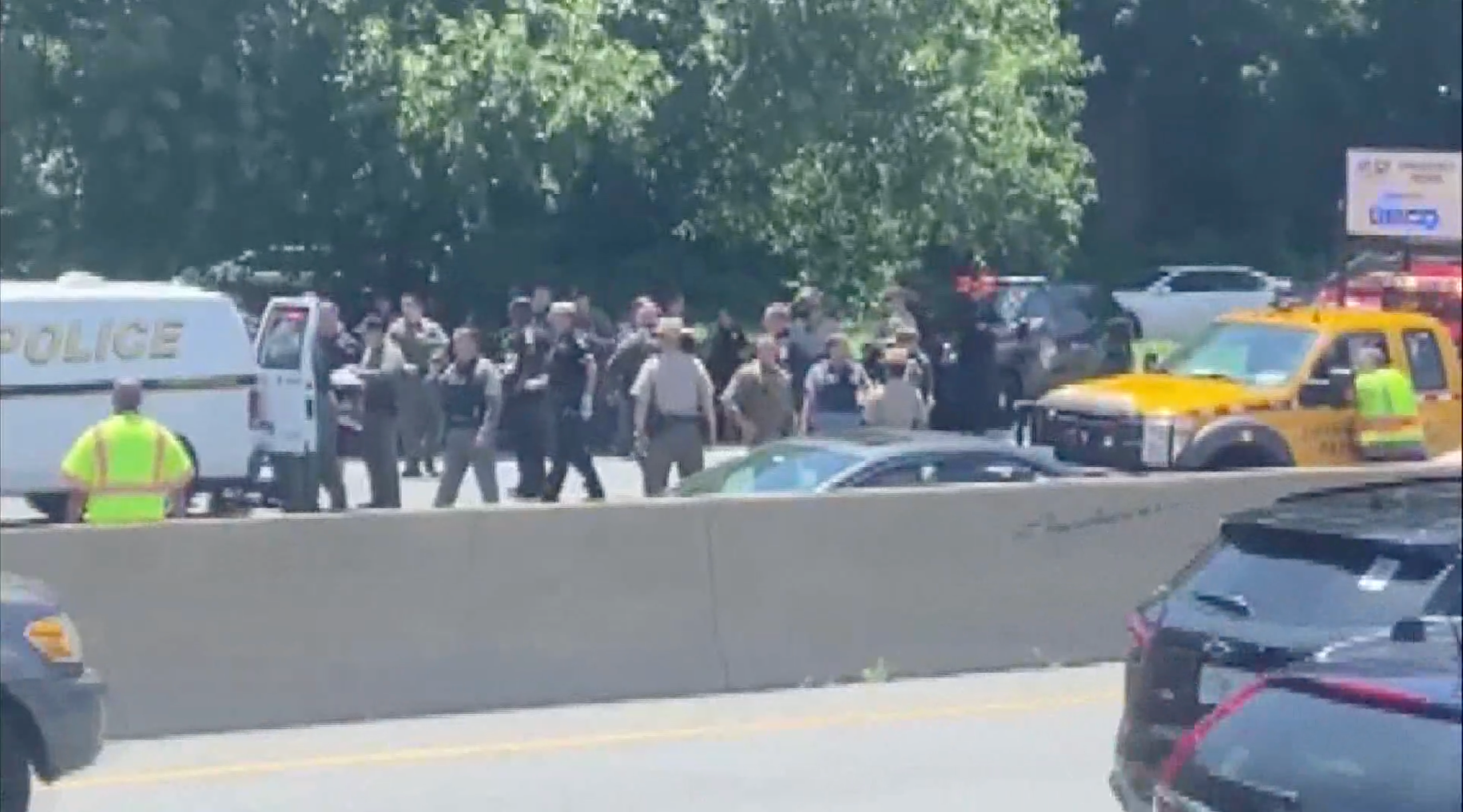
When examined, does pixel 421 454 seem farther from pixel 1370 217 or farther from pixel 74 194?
pixel 74 194

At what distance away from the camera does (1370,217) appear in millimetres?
18469

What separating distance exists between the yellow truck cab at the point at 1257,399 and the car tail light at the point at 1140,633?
11912 mm

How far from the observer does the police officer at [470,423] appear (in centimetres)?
2119

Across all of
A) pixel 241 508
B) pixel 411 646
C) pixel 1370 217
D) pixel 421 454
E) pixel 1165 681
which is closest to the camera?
pixel 1165 681

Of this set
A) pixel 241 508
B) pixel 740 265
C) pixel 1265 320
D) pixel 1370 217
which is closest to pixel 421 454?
pixel 241 508

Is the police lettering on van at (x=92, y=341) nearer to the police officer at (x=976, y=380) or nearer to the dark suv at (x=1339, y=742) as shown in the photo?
the police officer at (x=976, y=380)

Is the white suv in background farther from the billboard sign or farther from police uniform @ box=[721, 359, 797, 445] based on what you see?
the billboard sign

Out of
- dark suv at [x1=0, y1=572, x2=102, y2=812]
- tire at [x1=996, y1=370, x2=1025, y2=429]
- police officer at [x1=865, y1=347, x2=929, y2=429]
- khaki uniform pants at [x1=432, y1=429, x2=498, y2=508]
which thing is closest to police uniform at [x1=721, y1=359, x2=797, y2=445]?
police officer at [x1=865, y1=347, x2=929, y2=429]

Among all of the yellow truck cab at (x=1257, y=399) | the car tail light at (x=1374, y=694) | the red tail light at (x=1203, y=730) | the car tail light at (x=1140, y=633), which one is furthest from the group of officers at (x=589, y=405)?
the car tail light at (x=1374, y=694)

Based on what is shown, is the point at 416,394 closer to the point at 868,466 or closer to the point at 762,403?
the point at 762,403

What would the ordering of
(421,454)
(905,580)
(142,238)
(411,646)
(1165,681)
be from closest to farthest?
(1165,681), (411,646), (905,580), (421,454), (142,238)

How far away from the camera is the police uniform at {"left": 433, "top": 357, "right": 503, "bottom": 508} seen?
21.2 metres

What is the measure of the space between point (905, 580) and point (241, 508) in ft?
28.7

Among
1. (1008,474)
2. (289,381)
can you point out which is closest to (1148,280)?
(289,381)
